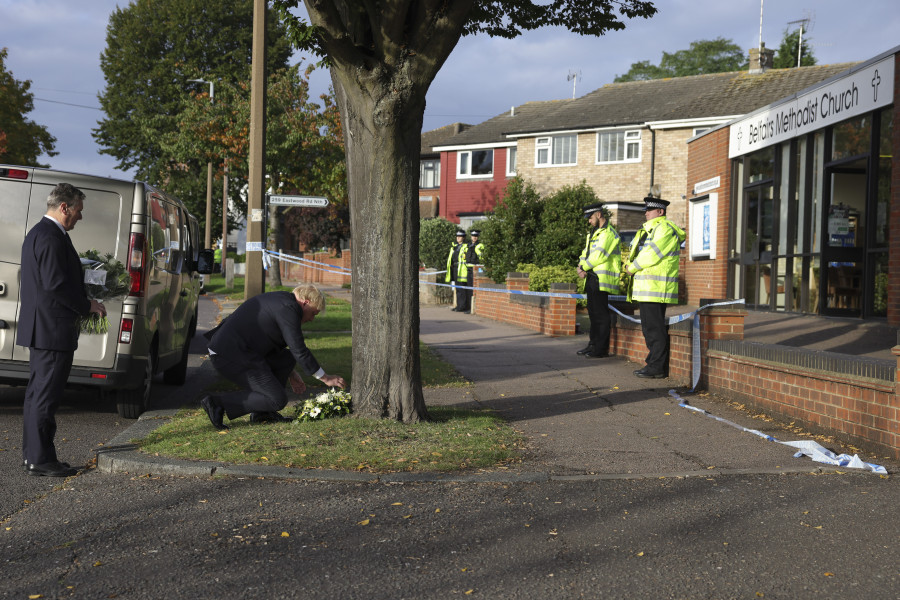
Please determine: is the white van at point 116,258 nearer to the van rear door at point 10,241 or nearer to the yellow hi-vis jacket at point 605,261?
the van rear door at point 10,241

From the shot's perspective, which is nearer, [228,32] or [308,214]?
[228,32]

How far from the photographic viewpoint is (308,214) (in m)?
53.2

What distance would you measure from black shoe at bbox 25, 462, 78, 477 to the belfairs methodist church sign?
1144 cm

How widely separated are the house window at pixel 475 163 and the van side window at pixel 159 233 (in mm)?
35073

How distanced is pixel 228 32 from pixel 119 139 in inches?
297

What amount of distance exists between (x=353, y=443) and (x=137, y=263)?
2.79m

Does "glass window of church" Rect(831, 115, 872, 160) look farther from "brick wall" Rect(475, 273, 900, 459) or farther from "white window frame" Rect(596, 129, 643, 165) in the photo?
"white window frame" Rect(596, 129, 643, 165)

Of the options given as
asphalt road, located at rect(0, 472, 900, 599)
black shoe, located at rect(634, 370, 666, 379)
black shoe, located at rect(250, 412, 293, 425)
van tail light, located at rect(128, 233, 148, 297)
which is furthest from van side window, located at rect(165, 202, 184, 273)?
black shoe, located at rect(634, 370, 666, 379)

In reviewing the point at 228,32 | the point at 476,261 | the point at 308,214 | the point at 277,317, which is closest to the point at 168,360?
the point at 277,317

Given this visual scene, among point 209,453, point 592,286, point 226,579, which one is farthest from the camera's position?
point 592,286

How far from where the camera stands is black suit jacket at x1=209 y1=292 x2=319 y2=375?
6.88 meters

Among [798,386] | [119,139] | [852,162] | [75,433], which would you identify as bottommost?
[75,433]

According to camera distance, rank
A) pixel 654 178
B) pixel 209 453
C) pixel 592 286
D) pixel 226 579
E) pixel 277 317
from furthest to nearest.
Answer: pixel 654 178, pixel 592 286, pixel 277 317, pixel 209 453, pixel 226 579

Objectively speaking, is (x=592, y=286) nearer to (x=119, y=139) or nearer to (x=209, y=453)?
(x=209, y=453)
